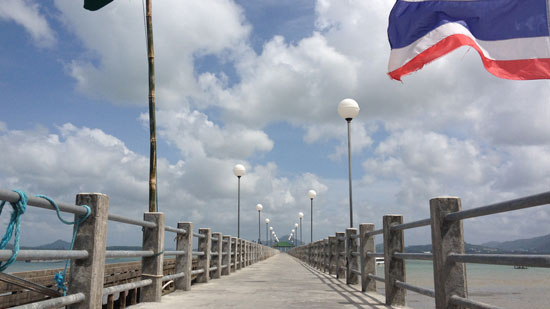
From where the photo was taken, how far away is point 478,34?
524 centimetres

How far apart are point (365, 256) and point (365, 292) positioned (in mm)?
618

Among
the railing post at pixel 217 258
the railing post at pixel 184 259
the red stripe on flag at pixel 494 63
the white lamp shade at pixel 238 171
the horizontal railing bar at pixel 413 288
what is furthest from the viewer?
the white lamp shade at pixel 238 171

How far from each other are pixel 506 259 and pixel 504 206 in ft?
1.20

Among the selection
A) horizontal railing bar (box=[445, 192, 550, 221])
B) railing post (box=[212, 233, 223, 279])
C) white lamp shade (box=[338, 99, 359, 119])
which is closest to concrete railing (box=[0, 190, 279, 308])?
horizontal railing bar (box=[445, 192, 550, 221])

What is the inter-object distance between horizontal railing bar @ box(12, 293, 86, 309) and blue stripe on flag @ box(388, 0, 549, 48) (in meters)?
4.78

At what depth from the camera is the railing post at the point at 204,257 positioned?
968 cm

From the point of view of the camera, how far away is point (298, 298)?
21.4 feet

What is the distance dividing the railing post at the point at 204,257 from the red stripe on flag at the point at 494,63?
603 cm

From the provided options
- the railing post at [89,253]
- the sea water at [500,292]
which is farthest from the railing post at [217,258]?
the railing post at [89,253]

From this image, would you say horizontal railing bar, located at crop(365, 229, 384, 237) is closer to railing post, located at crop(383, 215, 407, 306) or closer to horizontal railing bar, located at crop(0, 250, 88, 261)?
railing post, located at crop(383, 215, 407, 306)

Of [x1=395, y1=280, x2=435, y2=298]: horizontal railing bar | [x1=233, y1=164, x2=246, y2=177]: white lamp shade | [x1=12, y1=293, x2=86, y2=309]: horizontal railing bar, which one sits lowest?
[x1=395, y1=280, x2=435, y2=298]: horizontal railing bar

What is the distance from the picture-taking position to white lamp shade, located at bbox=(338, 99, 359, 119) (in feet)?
40.1

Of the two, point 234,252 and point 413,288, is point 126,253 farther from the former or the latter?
point 234,252

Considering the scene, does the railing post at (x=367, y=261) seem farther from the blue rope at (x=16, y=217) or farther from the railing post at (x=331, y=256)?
the blue rope at (x=16, y=217)
